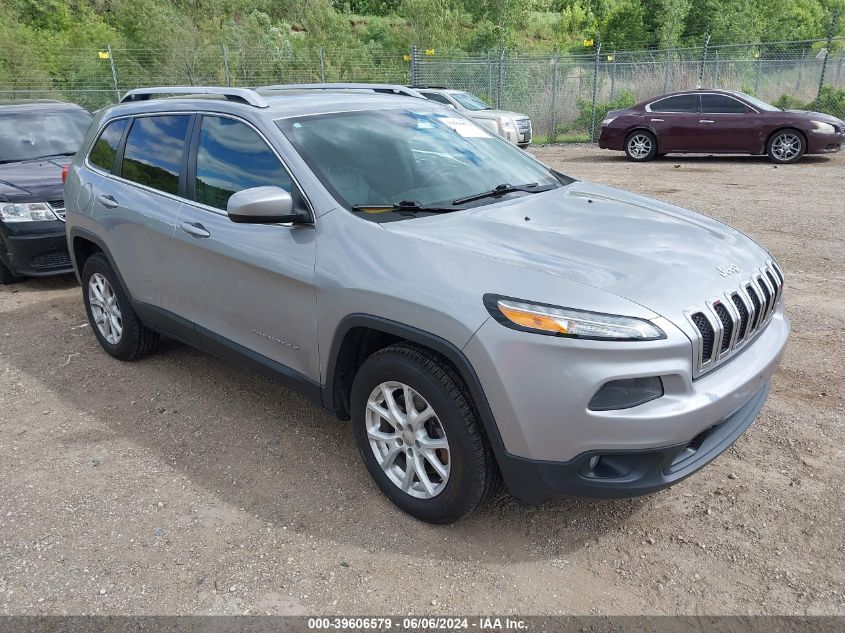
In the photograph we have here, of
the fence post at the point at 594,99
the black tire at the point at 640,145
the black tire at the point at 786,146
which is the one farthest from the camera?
the fence post at the point at 594,99

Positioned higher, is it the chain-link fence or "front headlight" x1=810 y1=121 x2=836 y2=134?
the chain-link fence

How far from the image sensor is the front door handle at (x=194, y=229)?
3.67 metres

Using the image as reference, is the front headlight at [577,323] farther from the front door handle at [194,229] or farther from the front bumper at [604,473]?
the front door handle at [194,229]

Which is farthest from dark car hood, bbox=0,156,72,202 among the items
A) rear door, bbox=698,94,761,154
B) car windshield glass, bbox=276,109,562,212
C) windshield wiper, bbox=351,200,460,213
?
rear door, bbox=698,94,761,154

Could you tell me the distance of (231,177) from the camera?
357 cm

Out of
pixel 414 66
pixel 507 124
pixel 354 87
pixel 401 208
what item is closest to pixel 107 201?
pixel 354 87

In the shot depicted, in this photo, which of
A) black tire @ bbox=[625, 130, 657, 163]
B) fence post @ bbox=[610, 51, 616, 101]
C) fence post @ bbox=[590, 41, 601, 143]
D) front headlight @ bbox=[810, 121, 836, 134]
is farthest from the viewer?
fence post @ bbox=[610, 51, 616, 101]

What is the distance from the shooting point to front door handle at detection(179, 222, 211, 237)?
3665 mm

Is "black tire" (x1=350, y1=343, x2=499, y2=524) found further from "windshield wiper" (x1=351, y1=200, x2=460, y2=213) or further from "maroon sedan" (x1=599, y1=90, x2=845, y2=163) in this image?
"maroon sedan" (x1=599, y1=90, x2=845, y2=163)

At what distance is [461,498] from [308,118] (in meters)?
2.08

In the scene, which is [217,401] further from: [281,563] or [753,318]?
[753,318]

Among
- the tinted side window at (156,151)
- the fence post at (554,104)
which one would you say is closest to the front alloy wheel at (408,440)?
the tinted side window at (156,151)

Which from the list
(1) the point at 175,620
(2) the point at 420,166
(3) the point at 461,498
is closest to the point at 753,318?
(3) the point at 461,498

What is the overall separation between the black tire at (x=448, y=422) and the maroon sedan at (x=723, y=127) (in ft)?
43.9
